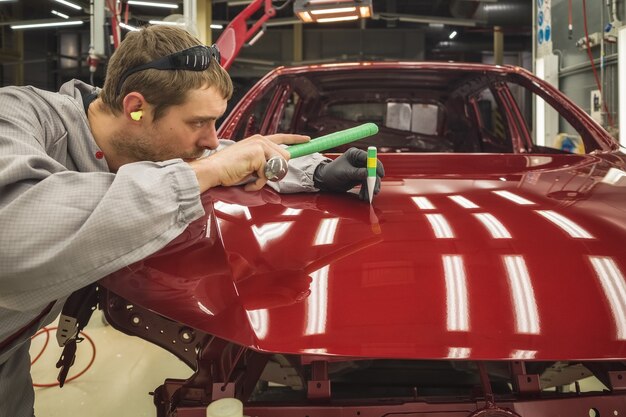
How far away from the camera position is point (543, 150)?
95.1 inches

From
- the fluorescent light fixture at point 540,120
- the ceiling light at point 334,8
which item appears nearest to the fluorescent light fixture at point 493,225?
the ceiling light at point 334,8

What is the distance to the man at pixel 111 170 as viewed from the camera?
2.52 feet

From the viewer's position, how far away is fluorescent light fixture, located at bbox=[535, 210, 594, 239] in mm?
996

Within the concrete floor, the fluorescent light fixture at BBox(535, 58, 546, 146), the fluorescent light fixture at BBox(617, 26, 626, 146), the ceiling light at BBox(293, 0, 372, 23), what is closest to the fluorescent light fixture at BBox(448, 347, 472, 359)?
the concrete floor

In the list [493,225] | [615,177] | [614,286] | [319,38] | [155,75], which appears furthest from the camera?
[319,38]

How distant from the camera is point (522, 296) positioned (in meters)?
0.85

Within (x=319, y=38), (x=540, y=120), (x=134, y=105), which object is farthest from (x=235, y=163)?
(x=319, y=38)

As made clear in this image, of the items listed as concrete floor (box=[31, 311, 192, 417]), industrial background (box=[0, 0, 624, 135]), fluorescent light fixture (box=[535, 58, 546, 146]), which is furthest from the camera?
industrial background (box=[0, 0, 624, 135])

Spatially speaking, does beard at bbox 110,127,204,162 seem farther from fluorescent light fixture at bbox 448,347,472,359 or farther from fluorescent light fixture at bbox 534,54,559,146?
fluorescent light fixture at bbox 534,54,559,146

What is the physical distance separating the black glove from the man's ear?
0.48 m

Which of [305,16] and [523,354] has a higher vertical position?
[305,16]

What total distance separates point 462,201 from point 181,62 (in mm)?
733

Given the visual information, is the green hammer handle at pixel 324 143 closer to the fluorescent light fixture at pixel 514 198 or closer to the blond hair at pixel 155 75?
the blond hair at pixel 155 75

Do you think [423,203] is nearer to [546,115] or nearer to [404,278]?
[404,278]
